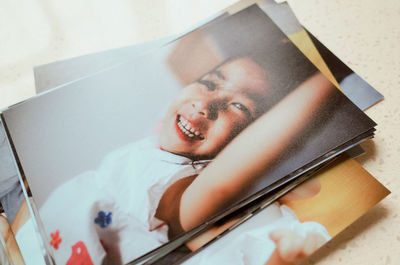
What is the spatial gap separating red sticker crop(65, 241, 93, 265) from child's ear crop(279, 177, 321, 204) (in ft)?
A: 0.85

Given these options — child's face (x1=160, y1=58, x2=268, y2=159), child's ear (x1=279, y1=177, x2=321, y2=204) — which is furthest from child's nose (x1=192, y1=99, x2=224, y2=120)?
child's ear (x1=279, y1=177, x2=321, y2=204)

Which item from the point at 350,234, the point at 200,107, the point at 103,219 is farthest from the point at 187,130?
the point at 350,234

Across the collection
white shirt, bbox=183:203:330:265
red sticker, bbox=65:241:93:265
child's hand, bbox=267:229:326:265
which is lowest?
child's hand, bbox=267:229:326:265

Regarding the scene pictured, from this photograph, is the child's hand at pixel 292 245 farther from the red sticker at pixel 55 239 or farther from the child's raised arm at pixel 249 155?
the red sticker at pixel 55 239

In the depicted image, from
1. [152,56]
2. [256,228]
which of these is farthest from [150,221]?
[152,56]

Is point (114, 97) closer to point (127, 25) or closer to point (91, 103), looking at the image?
point (91, 103)

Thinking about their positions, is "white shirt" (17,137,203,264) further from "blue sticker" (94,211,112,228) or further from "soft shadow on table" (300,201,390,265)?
"soft shadow on table" (300,201,390,265)

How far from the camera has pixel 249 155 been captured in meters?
0.49

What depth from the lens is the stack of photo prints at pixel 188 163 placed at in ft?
1.49

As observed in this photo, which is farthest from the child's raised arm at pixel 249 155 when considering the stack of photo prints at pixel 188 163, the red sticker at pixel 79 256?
the red sticker at pixel 79 256

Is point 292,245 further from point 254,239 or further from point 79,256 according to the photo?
point 79,256

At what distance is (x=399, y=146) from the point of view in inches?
22.0

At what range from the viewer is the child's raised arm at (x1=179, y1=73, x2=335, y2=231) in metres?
0.46

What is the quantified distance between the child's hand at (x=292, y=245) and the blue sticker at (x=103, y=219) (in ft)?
0.68
